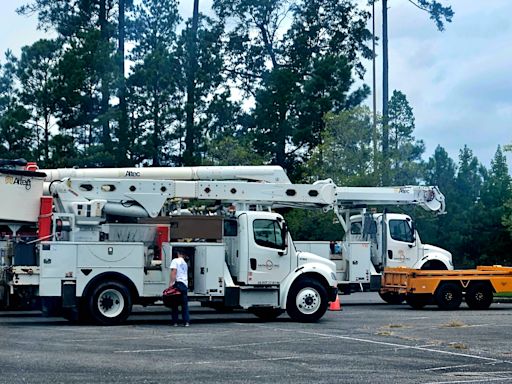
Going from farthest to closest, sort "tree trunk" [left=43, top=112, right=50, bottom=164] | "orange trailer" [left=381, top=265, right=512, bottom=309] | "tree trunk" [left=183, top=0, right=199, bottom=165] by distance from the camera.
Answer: "tree trunk" [left=183, top=0, right=199, bottom=165], "tree trunk" [left=43, top=112, right=50, bottom=164], "orange trailer" [left=381, top=265, right=512, bottom=309]

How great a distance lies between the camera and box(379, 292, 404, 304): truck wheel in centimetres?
2798

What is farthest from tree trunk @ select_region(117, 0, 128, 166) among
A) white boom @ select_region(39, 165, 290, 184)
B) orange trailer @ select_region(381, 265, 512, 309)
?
white boom @ select_region(39, 165, 290, 184)

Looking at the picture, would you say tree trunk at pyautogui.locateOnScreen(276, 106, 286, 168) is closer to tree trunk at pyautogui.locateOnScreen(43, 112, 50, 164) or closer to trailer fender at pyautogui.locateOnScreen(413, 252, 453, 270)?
tree trunk at pyautogui.locateOnScreen(43, 112, 50, 164)

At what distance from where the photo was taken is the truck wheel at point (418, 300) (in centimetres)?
2686

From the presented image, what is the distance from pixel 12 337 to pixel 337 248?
1108 cm

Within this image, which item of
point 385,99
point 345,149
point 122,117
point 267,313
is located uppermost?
point 385,99

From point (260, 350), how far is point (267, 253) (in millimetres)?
6063

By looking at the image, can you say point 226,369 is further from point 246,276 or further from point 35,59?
point 35,59

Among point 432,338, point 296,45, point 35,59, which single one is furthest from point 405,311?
point 296,45

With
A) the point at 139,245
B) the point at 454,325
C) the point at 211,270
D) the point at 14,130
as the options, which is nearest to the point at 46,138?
the point at 14,130

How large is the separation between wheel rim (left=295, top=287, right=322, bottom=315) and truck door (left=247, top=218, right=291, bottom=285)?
0.54 meters

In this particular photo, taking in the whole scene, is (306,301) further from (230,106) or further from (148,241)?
(230,106)

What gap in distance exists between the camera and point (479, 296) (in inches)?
1061

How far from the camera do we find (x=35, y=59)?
40000 mm
